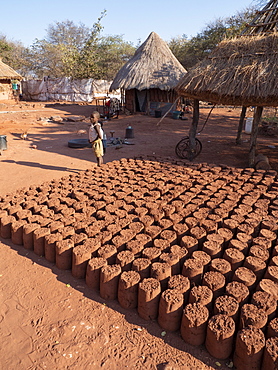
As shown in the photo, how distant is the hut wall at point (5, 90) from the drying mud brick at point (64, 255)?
2261 centimetres

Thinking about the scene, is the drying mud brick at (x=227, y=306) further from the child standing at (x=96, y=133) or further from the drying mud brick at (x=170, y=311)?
the child standing at (x=96, y=133)

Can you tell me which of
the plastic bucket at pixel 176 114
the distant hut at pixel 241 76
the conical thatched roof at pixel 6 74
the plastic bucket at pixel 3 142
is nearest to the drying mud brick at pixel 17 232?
the distant hut at pixel 241 76

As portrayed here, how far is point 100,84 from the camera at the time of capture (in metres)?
24.7

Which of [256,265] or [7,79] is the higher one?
[7,79]

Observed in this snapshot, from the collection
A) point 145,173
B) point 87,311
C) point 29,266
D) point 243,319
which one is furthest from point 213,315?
point 145,173

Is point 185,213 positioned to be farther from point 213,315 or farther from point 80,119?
point 80,119

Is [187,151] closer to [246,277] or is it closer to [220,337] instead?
[246,277]

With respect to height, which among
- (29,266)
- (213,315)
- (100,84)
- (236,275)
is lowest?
(29,266)

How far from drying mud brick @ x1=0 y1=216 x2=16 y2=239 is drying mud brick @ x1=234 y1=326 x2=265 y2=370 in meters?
2.95

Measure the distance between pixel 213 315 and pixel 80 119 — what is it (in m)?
14.3

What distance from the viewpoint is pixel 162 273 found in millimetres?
2541

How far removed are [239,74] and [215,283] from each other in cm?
490

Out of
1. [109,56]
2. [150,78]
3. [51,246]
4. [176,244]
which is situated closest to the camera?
[51,246]

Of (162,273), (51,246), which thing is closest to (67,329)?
(162,273)
